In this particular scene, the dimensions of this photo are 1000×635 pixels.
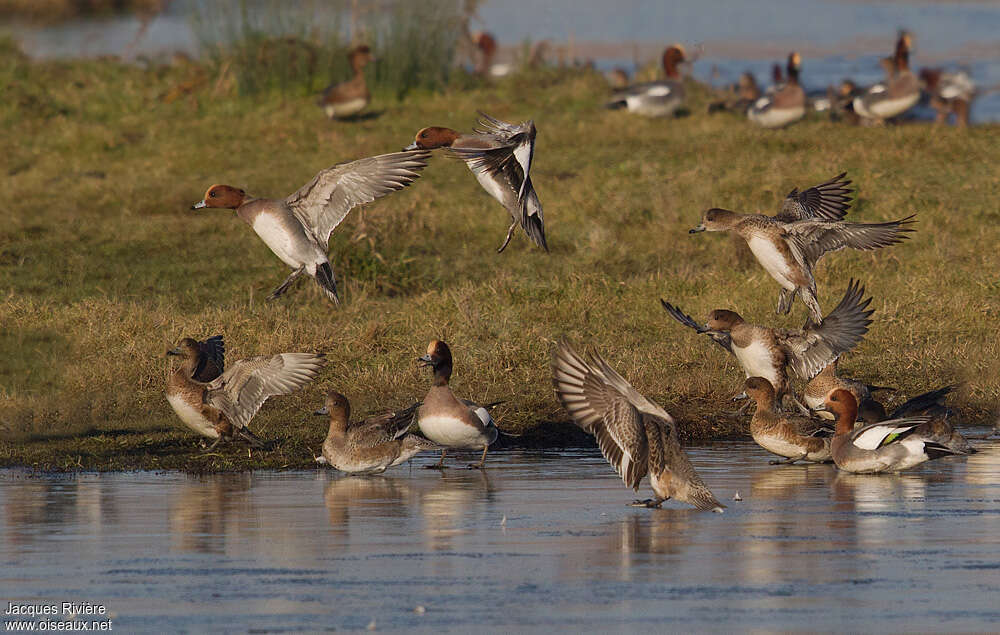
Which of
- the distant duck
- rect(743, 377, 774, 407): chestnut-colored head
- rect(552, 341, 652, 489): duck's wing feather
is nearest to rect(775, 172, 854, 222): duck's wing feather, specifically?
rect(743, 377, 774, 407): chestnut-colored head

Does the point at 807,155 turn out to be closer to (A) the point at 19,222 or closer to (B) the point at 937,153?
(B) the point at 937,153

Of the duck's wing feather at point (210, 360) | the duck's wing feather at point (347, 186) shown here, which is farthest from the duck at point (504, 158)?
the duck's wing feather at point (210, 360)

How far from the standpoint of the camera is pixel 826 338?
1285cm

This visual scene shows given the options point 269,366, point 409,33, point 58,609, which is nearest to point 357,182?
point 269,366

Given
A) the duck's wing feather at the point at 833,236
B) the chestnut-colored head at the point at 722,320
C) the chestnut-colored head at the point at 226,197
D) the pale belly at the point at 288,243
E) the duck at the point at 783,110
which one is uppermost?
the chestnut-colored head at the point at 226,197

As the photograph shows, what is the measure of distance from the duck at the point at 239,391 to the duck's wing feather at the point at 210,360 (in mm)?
417

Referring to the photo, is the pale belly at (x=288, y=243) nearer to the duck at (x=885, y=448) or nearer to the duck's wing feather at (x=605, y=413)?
the duck's wing feather at (x=605, y=413)

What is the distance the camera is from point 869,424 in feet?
37.1

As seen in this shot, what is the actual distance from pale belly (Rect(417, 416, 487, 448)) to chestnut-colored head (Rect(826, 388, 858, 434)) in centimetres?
253

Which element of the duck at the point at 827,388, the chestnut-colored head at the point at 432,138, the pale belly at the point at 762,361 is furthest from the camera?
the duck at the point at 827,388

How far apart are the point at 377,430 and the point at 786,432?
2911mm

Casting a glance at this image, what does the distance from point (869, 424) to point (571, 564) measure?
3.71 metres

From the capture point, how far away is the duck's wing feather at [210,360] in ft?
41.2

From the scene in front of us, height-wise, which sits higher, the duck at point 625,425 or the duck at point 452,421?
the duck at point 625,425
